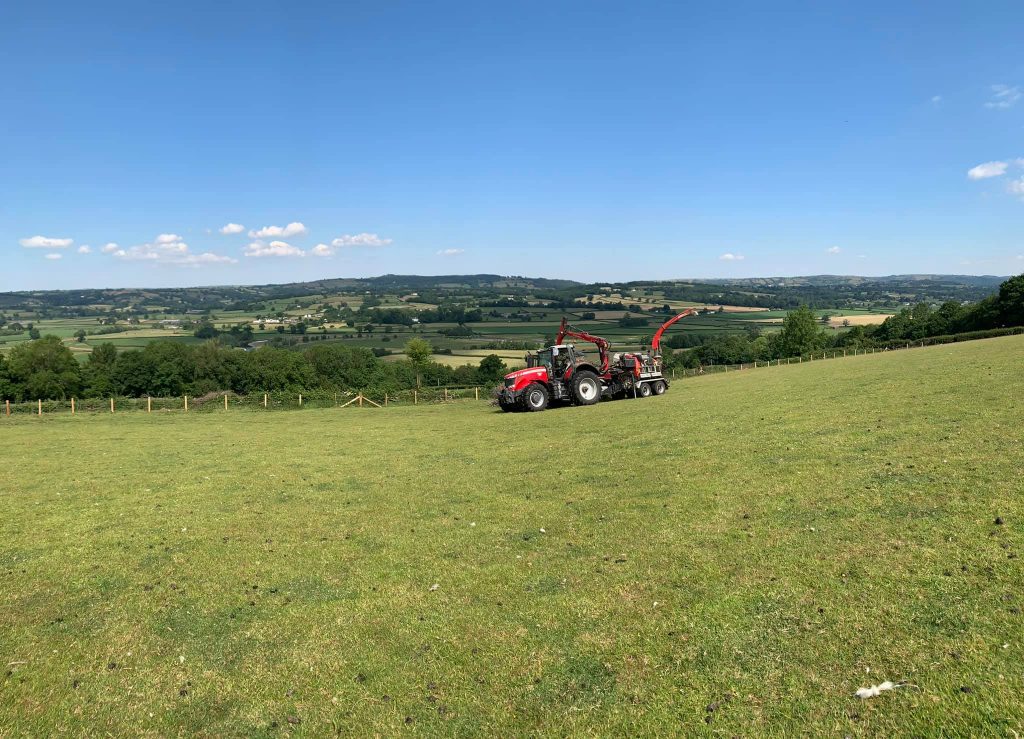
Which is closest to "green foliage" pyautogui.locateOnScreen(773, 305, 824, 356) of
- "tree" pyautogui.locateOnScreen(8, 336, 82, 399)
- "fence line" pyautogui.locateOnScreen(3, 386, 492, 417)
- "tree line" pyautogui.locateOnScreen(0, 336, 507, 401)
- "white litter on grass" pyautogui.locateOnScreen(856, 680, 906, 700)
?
"tree line" pyautogui.locateOnScreen(0, 336, 507, 401)

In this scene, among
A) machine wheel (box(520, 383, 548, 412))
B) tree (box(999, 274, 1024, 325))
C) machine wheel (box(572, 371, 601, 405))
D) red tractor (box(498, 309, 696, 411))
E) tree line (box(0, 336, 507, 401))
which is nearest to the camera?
machine wheel (box(520, 383, 548, 412))

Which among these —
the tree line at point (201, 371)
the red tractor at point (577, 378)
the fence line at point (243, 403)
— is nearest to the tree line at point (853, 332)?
the tree line at point (201, 371)

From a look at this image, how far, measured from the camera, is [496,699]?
517cm

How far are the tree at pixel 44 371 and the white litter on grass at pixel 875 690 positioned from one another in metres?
93.8

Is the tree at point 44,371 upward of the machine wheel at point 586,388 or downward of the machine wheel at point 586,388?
downward

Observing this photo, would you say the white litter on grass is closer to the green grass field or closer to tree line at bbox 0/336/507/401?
the green grass field

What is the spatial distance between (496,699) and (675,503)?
543 centimetres

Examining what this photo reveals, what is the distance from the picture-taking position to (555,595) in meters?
6.93

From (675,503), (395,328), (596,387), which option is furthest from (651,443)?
(395,328)

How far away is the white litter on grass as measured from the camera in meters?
4.59

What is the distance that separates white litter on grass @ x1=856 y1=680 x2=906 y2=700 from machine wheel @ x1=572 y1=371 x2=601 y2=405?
79.0ft

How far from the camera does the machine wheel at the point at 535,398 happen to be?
92.3 ft

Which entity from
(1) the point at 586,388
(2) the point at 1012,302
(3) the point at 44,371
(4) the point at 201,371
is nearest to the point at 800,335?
(2) the point at 1012,302

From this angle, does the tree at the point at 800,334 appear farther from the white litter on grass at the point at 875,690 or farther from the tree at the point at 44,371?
the tree at the point at 44,371
